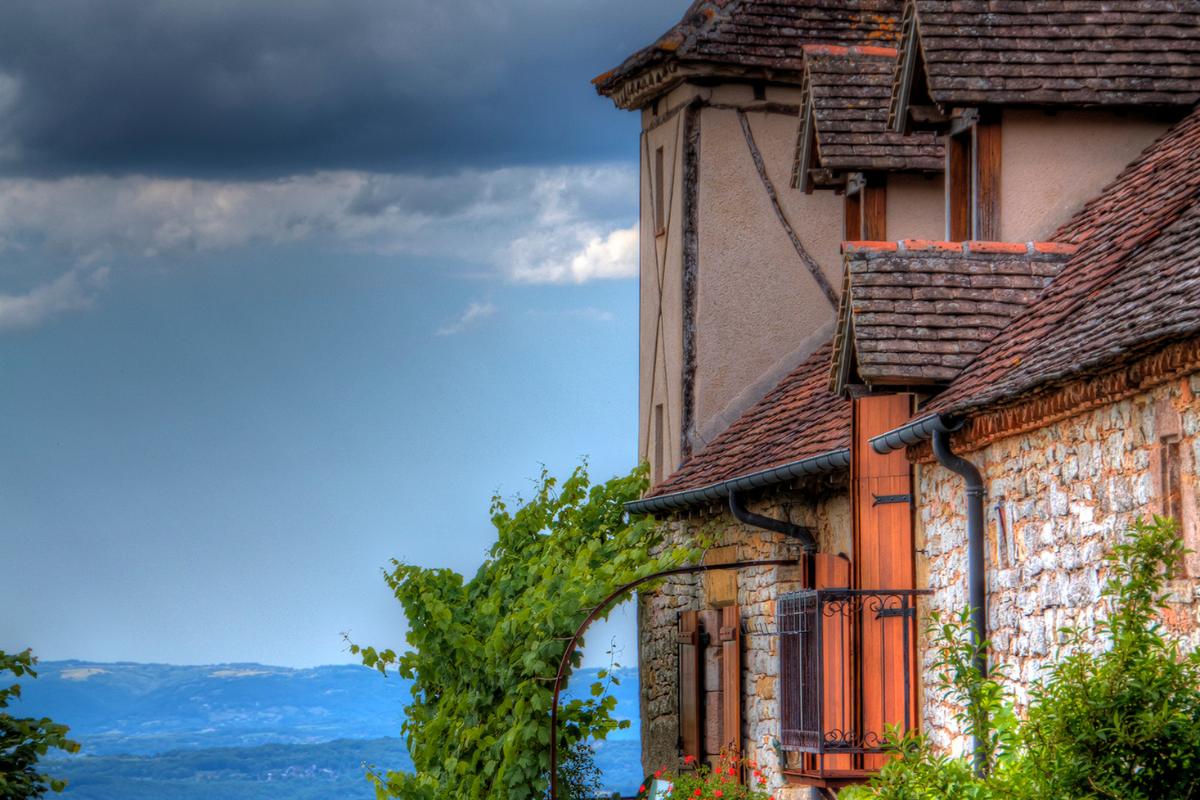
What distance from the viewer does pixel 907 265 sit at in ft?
23.7

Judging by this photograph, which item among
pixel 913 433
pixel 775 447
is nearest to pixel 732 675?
pixel 775 447

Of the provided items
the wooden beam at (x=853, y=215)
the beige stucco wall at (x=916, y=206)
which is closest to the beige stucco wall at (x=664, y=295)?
the wooden beam at (x=853, y=215)

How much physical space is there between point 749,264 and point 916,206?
A: 2772 millimetres

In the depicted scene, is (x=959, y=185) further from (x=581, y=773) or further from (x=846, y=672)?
(x=581, y=773)

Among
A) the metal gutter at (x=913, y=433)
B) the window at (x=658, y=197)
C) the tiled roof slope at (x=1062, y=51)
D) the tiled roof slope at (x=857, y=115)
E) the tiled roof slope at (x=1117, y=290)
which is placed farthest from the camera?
the window at (x=658, y=197)

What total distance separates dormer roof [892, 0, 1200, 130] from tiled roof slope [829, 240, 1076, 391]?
3.31ft

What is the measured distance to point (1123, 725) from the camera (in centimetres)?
401

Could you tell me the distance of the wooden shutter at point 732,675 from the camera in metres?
10.2

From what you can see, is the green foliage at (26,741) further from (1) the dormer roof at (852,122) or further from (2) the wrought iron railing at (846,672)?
(1) the dormer roof at (852,122)

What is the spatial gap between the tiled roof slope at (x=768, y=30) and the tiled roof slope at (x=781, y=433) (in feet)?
9.28

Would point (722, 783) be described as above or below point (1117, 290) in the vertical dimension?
below

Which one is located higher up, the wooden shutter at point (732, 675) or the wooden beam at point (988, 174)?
the wooden beam at point (988, 174)

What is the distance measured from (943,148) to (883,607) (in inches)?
153

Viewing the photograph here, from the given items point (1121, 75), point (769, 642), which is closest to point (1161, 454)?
point (1121, 75)
